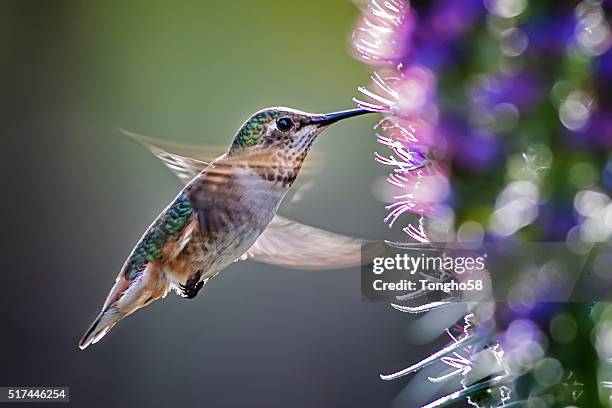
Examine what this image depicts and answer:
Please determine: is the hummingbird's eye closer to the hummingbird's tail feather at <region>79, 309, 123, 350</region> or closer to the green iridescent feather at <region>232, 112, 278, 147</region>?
the green iridescent feather at <region>232, 112, 278, 147</region>

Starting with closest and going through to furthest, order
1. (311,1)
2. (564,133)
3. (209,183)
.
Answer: (564,133) → (209,183) → (311,1)

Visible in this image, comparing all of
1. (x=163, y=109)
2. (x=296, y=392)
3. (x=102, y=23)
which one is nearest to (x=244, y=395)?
(x=296, y=392)

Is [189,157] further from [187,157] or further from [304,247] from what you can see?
[304,247]

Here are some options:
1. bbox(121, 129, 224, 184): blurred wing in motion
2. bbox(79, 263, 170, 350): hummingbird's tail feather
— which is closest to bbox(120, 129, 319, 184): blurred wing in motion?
bbox(121, 129, 224, 184): blurred wing in motion

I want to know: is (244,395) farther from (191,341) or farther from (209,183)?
(209,183)

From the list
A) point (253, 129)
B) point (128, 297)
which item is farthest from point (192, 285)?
point (253, 129)

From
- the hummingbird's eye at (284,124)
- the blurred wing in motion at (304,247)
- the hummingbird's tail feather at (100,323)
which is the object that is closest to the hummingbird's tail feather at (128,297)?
the hummingbird's tail feather at (100,323)
